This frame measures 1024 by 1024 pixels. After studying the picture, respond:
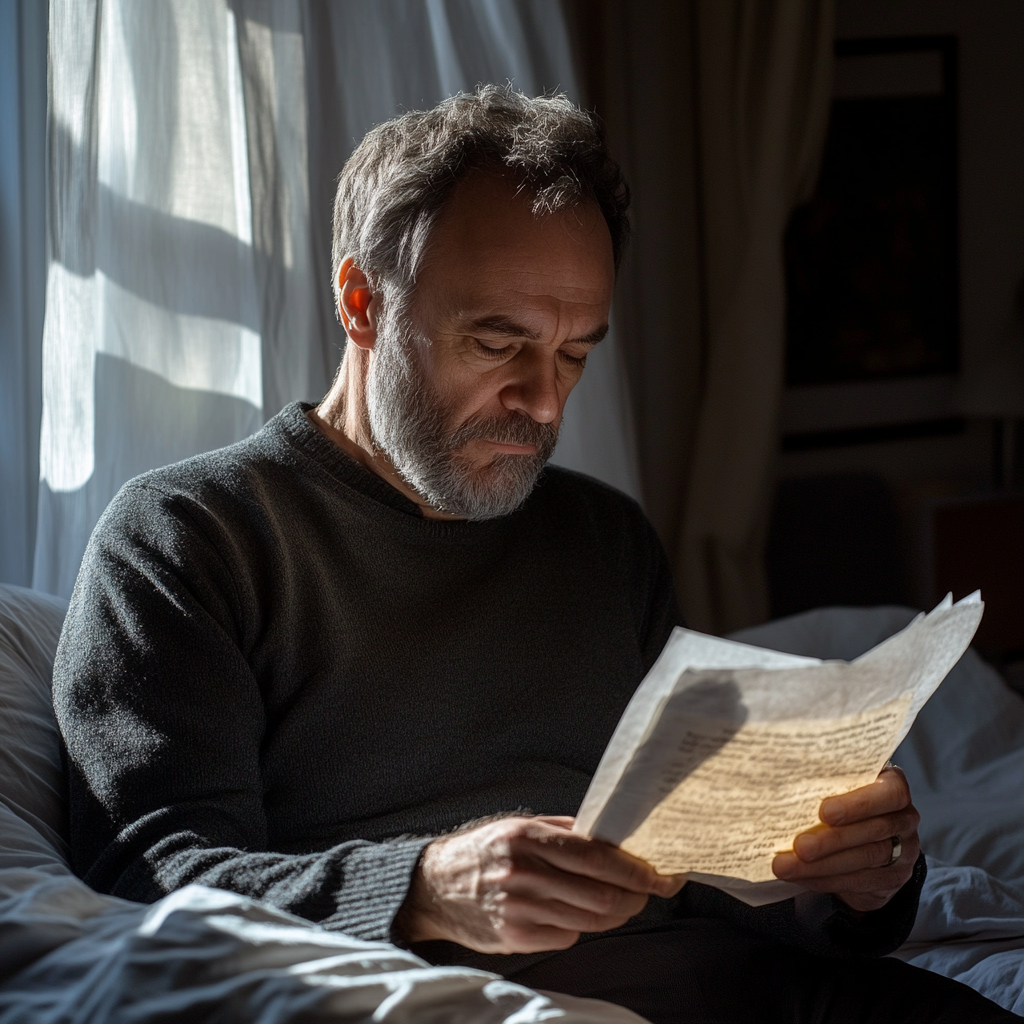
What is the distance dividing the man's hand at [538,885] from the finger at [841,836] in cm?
13

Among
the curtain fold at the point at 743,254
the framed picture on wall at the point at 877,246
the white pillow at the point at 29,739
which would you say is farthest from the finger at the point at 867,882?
the framed picture on wall at the point at 877,246

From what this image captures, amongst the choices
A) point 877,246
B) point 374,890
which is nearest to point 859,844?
point 374,890

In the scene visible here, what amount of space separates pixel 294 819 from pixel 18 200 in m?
1.03

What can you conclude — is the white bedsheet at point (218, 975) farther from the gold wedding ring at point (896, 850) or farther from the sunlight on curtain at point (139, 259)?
the sunlight on curtain at point (139, 259)

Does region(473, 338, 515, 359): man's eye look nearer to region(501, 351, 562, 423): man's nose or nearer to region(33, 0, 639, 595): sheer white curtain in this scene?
region(501, 351, 562, 423): man's nose

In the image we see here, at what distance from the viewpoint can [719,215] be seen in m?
2.81

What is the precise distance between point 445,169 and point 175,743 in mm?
585

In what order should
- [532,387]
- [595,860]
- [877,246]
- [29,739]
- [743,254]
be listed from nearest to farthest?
[595,860], [29,739], [532,387], [743,254], [877,246]

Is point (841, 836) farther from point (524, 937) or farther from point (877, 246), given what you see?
point (877, 246)

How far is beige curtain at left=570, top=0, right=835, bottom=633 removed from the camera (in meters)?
2.70

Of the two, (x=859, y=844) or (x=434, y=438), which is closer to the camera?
(x=859, y=844)

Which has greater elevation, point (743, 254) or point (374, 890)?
point (743, 254)

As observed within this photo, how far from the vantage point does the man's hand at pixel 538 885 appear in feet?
2.38

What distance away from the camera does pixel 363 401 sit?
1205 mm
